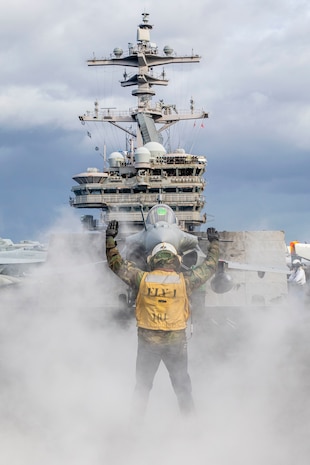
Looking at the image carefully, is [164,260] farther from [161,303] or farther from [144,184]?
[144,184]

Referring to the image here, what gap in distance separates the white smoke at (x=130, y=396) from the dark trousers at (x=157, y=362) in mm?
237

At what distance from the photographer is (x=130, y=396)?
274 inches

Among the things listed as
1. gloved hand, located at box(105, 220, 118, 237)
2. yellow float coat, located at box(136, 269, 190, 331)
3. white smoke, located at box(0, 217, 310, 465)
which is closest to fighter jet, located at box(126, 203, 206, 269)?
white smoke, located at box(0, 217, 310, 465)

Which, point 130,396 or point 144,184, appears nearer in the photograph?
point 130,396

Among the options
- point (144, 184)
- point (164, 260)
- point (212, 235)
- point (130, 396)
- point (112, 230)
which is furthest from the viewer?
point (144, 184)

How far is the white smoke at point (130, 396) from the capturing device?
5145 millimetres

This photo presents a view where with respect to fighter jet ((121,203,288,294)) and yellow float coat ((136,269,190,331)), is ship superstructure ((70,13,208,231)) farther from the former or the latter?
yellow float coat ((136,269,190,331))

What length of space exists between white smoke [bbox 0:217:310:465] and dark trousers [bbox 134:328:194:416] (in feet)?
0.78

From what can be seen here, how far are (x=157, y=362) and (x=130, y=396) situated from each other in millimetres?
1570

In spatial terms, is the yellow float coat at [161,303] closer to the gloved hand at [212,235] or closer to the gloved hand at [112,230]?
the gloved hand at [112,230]

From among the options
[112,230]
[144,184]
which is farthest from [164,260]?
[144,184]

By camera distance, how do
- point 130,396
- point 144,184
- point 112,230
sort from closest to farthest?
point 112,230 < point 130,396 < point 144,184

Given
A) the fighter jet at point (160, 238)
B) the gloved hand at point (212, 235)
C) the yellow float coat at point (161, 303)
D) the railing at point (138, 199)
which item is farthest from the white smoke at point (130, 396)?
the railing at point (138, 199)

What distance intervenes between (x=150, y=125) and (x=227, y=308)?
90.8 ft
